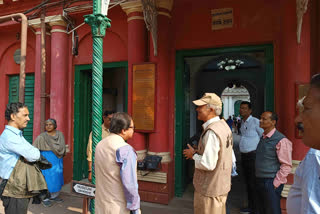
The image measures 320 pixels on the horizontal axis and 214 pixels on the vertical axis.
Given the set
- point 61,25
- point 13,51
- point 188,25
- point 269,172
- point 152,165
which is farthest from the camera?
point 13,51

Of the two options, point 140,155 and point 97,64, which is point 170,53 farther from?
point 97,64

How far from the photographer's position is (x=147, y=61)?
4949mm

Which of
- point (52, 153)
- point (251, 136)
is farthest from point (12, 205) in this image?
point (251, 136)

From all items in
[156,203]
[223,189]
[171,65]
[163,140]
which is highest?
[171,65]

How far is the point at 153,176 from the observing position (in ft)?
14.8

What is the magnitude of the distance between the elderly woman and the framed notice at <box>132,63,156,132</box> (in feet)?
5.55

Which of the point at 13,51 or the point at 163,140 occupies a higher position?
the point at 13,51

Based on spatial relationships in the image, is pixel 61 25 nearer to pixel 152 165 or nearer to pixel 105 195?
pixel 152 165

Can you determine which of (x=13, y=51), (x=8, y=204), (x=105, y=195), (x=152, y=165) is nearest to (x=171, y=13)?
(x=152, y=165)

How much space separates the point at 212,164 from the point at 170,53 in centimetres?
299

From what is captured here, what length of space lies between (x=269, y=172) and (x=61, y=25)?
5696mm

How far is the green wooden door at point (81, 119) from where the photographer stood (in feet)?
18.7

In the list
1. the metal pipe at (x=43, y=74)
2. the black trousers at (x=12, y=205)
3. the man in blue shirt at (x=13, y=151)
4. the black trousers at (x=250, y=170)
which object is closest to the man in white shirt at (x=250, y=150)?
the black trousers at (x=250, y=170)

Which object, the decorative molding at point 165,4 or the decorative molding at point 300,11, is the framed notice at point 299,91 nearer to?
the decorative molding at point 300,11
